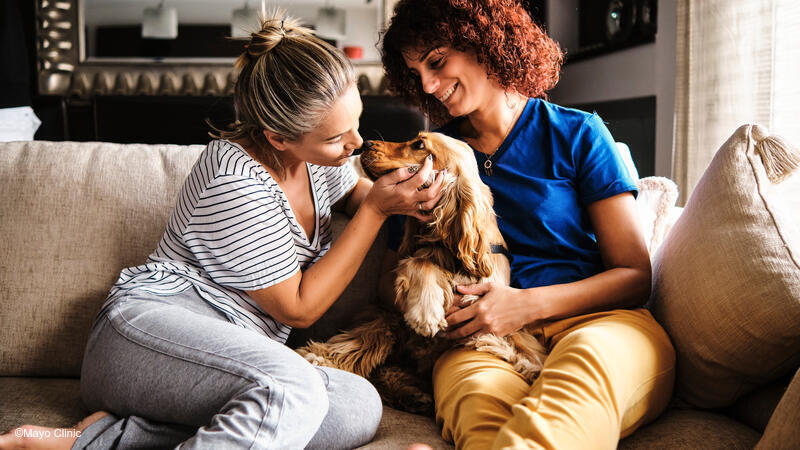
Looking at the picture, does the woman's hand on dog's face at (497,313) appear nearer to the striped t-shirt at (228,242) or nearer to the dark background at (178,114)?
the striped t-shirt at (228,242)

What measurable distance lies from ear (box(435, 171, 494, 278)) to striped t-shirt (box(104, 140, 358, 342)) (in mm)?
391

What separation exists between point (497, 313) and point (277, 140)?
70 centimetres

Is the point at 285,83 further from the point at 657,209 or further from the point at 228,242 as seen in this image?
the point at 657,209

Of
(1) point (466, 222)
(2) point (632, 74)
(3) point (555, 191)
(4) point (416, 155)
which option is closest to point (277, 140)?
(4) point (416, 155)

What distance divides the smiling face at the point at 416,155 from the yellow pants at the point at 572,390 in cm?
50

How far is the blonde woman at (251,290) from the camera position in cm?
121

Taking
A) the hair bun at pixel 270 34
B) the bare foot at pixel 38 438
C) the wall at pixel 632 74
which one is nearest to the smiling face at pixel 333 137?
the hair bun at pixel 270 34

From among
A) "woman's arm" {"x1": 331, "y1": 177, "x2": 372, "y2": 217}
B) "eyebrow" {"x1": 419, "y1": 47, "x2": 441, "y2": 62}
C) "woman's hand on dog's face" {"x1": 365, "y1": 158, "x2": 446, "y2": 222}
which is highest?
"eyebrow" {"x1": 419, "y1": 47, "x2": 441, "y2": 62}

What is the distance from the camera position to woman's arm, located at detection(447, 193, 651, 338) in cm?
148

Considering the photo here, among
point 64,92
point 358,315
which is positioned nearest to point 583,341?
point 358,315

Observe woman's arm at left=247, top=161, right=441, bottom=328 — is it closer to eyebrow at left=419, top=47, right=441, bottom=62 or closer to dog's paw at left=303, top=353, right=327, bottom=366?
dog's paw at left=303, top=353, right=327, bottom=366

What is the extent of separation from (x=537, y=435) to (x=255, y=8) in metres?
4.32

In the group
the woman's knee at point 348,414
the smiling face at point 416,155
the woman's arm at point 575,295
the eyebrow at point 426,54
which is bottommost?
the woman's knee at point 348,414

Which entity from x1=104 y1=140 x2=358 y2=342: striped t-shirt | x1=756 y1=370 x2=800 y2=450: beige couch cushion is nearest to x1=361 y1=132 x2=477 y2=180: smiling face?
x1=104 y1=140 x2=358 y2=342: striped t-shirt
